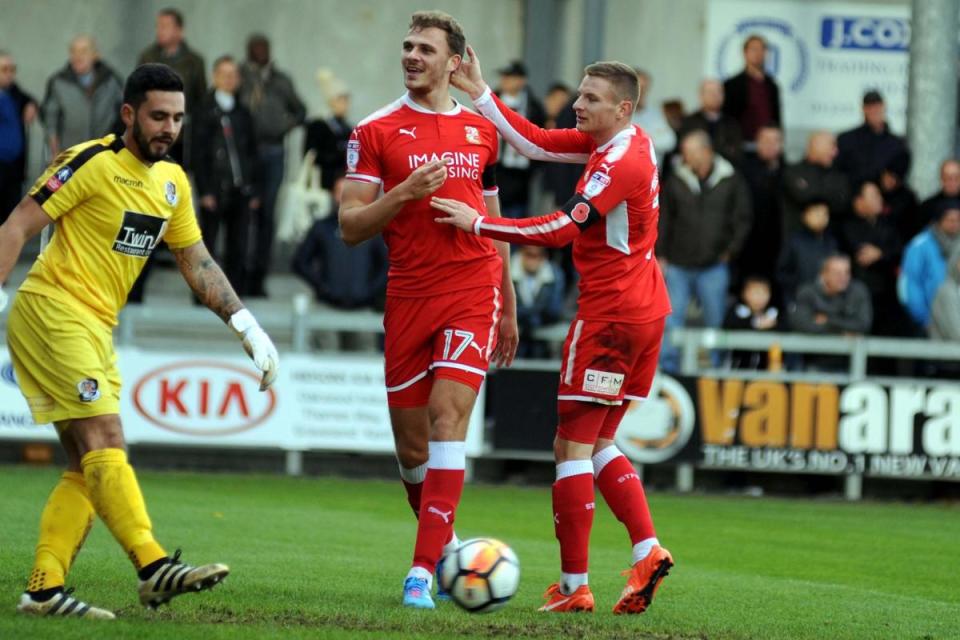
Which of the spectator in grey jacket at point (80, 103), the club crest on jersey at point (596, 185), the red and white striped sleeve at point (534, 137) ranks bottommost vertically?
the club crest on jersey at point (596, 185)

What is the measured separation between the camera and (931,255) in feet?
54.4

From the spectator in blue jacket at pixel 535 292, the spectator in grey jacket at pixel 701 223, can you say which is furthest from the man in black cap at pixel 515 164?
the spectator in grey jacket at pixel 701 223

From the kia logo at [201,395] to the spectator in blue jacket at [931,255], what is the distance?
6.20 m

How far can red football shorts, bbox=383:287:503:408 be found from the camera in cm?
805

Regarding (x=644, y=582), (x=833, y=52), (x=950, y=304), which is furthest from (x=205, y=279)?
(x=833, y=52)

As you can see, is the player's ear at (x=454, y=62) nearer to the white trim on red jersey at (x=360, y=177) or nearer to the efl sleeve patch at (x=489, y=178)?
the efl sleeve patch at (x=489, y=178)

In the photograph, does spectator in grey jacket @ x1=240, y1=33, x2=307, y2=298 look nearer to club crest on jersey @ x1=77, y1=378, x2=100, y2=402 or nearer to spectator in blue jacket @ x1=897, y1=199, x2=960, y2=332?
spectator in blue jacket @ x1=897, y1=199, x2=960, y2=332

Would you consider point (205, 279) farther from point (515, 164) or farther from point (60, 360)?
point (515, 164)

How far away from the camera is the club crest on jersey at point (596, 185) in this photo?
7.91 m

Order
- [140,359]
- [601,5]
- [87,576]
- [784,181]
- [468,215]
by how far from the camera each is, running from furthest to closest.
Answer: [601,5] → [784,181] → [140,359] → [87,576] → [468,215]

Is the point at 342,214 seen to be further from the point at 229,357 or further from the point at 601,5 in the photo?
the point at 601,5

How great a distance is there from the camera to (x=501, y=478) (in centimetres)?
1681

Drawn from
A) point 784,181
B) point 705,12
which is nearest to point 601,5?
point 705,12

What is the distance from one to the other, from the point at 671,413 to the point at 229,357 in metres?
4.07
